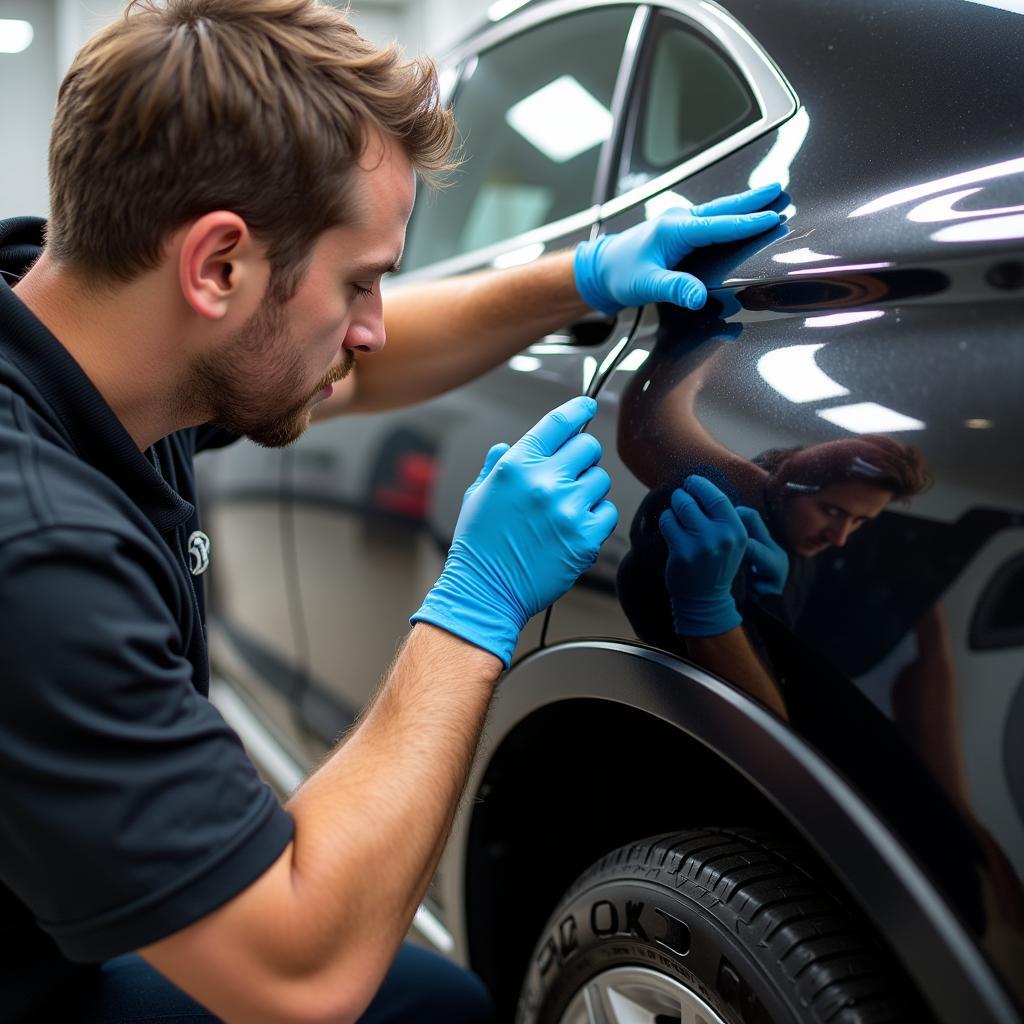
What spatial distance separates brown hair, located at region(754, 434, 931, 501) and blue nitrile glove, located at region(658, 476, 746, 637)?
54mm

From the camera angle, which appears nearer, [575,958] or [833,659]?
[833,659]

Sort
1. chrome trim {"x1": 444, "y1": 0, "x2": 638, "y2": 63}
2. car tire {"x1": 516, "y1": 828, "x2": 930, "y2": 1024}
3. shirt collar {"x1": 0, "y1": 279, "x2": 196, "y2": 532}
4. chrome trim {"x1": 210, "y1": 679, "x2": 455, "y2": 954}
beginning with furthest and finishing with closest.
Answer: chrome trim {"x1": 210, "y1": 679, "x2": 455, "y2": 954}
chrome trim {"x1": 444, "y1": 0, "x2": 638, "y2": 63}
shirt collar {"x1": 0, "y1": 279, "x2": 196, "y2": 532}
car tire {"x1": 516, "y1": 828, "x2": 930, "y2": 1024}

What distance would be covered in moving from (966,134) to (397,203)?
577 mm

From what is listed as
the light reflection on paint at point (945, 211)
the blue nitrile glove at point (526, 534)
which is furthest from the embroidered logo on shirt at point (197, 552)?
the light reflection on paint at point (945, 211)

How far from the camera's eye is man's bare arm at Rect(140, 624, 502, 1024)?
0.88 m

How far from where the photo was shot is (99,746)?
0.85 meters

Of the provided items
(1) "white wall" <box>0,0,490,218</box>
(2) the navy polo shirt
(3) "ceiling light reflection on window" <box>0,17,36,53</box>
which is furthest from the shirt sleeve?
(3) "ceiling light reflection on window" <box>0,17,36,53</box>

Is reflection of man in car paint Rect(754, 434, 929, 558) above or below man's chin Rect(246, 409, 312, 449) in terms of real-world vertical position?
above

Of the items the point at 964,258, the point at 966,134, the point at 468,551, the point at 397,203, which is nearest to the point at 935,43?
the point at 966,134

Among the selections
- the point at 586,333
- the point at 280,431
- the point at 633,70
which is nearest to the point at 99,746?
the point at 280,431

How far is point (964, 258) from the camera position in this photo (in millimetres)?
778

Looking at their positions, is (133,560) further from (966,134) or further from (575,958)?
(966,134)

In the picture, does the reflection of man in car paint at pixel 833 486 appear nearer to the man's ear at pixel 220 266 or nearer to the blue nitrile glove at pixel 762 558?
the blue nitrile glove at pixel 762 558

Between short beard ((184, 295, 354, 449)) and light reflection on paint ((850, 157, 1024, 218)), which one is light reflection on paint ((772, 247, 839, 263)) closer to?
light reflection on paint ((850, 157, 1024, 218))
